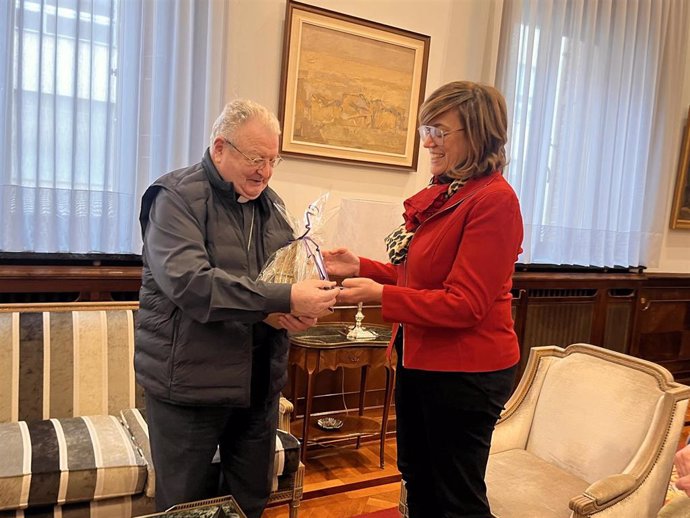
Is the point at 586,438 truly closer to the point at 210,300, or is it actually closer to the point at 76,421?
the point at 210,300

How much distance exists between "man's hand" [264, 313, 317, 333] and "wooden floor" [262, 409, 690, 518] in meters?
1.30

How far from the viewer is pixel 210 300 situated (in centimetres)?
132

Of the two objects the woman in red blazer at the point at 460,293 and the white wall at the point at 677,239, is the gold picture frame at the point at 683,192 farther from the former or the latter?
the woman in red blazer at the point at 460,293

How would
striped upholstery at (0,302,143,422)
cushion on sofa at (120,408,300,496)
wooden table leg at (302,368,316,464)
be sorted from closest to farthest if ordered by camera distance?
1. cushion on sofa at (120,408,300,496)
2. striped upholstery at (0,302,143,422)
3. wooden table leg at (302,368,316,464)

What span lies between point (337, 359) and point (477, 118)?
161 centimetres

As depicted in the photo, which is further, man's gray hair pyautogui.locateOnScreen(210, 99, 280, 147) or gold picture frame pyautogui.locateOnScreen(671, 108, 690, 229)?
gold picture frame pyautogui.locateOnScreen(671, 108, 690, 229)

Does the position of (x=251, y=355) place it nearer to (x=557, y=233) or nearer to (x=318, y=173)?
(x=318, y=173)

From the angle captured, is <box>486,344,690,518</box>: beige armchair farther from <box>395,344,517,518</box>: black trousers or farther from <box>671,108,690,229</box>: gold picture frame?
<box>671,108,690,229</box>: gold picture frame

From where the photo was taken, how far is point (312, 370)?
8.91 feet

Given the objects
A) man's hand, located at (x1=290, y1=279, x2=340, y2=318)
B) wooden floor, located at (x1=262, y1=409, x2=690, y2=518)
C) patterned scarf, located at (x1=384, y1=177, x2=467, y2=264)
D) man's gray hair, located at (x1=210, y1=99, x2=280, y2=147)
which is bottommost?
wooden floor, located at (x1=262, y1=409, x2=690, y2=518)

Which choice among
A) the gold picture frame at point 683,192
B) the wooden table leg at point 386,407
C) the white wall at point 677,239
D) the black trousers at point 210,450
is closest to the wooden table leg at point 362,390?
the wooden table leg at point 386,407

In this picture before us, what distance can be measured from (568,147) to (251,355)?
3.20 m

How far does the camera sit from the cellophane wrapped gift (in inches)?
59.7

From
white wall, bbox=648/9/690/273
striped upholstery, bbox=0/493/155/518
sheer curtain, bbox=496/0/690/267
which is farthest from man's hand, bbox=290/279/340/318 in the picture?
white wall, bbox=648/9/690/273
